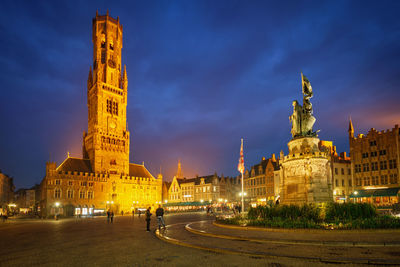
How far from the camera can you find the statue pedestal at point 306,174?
1978 centimetres

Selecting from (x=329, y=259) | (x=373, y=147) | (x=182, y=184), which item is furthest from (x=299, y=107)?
(x=182, y=184)

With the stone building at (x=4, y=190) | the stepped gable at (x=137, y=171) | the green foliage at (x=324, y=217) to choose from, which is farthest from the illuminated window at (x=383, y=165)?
the stone building at (x=4, y=190)

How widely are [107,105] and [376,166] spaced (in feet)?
207

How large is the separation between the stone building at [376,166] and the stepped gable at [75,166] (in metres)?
57.0

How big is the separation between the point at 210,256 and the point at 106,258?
11.9 ft

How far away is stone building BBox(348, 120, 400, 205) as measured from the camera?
53062 millimetres

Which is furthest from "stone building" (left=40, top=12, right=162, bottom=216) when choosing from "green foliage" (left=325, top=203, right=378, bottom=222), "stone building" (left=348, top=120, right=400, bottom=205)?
"green foliage" (left=325, top=203, right=378, bottom=222)

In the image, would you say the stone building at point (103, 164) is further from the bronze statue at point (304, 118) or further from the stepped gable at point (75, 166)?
the bronze statue at point (304, 118)

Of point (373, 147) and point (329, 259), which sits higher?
point (373, 147)

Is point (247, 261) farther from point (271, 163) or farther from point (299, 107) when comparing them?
point (271, 163)

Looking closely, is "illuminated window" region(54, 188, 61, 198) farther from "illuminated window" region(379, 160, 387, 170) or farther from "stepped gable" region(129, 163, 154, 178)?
"illuminated window" region(379, 160, 387, 170)

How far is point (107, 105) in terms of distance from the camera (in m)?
81.4

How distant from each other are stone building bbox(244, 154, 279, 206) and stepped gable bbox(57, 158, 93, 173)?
128 feet

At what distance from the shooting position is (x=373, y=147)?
57438 millimetres
